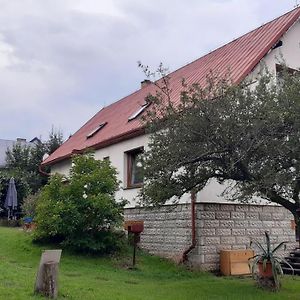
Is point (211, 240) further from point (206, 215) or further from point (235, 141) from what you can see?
point (235, 141)

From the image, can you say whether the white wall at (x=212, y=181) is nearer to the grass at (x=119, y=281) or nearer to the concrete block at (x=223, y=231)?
the concrete block at (x=223, y=231)

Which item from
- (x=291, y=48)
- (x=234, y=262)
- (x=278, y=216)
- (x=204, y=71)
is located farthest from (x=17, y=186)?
(x=291, y=48)

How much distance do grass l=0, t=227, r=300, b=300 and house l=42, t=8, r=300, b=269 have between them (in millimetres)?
780

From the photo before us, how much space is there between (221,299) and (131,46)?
323 inches

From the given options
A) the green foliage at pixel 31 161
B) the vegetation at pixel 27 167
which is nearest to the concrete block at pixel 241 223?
the vegetation at pixel 27 167

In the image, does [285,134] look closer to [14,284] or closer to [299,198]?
[299,198]

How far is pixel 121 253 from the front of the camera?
13844mm

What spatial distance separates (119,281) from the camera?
10484 millimetres

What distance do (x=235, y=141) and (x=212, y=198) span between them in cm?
487

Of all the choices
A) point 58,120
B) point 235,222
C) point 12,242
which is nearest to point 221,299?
point 235,222

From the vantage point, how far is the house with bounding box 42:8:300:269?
517 inches

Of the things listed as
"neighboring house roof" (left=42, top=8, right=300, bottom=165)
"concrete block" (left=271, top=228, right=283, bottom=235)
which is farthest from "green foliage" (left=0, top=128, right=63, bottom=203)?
"concrete block" (left=271, top=228, right=283, bottom=235)

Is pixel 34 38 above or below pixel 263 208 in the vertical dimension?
above

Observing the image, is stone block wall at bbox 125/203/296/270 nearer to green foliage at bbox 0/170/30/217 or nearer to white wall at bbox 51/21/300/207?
white wall at bbox 51/21/300/207
